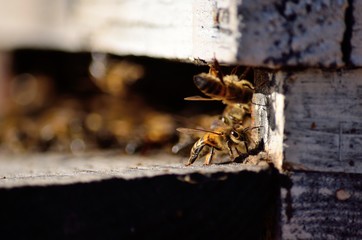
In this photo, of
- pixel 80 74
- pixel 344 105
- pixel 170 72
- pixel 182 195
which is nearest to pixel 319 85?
pixel 344 105

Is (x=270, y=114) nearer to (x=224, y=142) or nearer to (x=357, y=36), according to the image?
(x=357, y=36)

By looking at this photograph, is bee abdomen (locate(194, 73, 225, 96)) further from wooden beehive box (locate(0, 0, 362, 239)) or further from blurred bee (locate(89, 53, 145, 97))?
blurred bee (locate(89, 53, 145, 97))

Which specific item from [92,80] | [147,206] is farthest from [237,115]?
[92,80]

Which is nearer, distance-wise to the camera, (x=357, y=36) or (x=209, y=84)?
(x=357, y=36)

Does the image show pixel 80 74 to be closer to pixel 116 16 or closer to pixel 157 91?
pixel 157 91

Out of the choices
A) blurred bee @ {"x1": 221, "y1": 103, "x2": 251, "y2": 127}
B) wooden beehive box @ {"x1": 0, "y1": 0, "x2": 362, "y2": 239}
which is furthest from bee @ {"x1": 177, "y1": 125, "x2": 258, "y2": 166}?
wooden beehive box @ {"x1": 0, "y1": 0, "x2": 362, "y2": 239}
